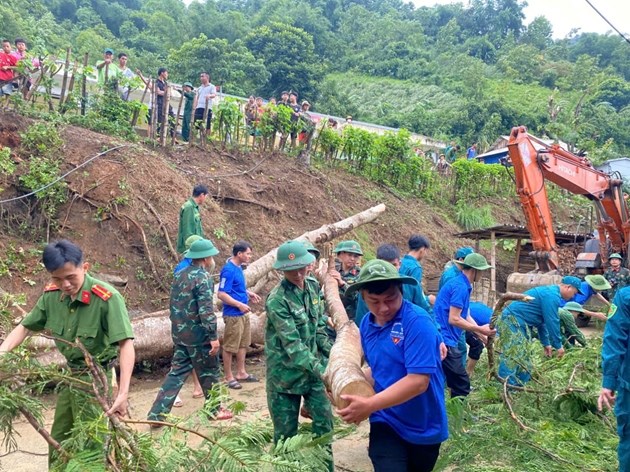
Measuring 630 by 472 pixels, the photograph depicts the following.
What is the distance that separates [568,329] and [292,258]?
5055 mm

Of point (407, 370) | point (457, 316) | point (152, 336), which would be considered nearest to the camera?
point (407, 370)

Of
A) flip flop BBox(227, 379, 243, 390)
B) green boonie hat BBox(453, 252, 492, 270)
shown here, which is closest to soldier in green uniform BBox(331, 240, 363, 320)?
green boonie hat BBox(453, 252, 492, 270)

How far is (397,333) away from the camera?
293 centimetres

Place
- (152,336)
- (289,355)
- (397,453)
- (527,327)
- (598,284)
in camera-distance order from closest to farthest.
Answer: (397,453) → (289,355) → (527,327) → (152,336) → (598,284)

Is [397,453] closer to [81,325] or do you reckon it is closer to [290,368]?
[290,368]

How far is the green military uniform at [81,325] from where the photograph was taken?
3.45 meters

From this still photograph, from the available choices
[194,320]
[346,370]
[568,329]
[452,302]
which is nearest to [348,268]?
[452,302]

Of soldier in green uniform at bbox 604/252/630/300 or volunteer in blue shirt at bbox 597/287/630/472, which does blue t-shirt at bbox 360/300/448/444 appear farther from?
soldier in green uniform at bbox 604/252/630/300

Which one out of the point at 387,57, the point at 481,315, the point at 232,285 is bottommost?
the point at 232,285

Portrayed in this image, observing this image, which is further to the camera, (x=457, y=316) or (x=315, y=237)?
(x=315, y=237)

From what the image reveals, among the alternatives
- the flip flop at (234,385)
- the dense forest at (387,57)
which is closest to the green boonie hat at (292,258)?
the flip flop at (234,385)

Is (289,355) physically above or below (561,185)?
below

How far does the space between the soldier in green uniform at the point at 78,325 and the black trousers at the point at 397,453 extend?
149 centimetres

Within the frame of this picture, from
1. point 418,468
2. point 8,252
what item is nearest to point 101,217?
point 8,252
